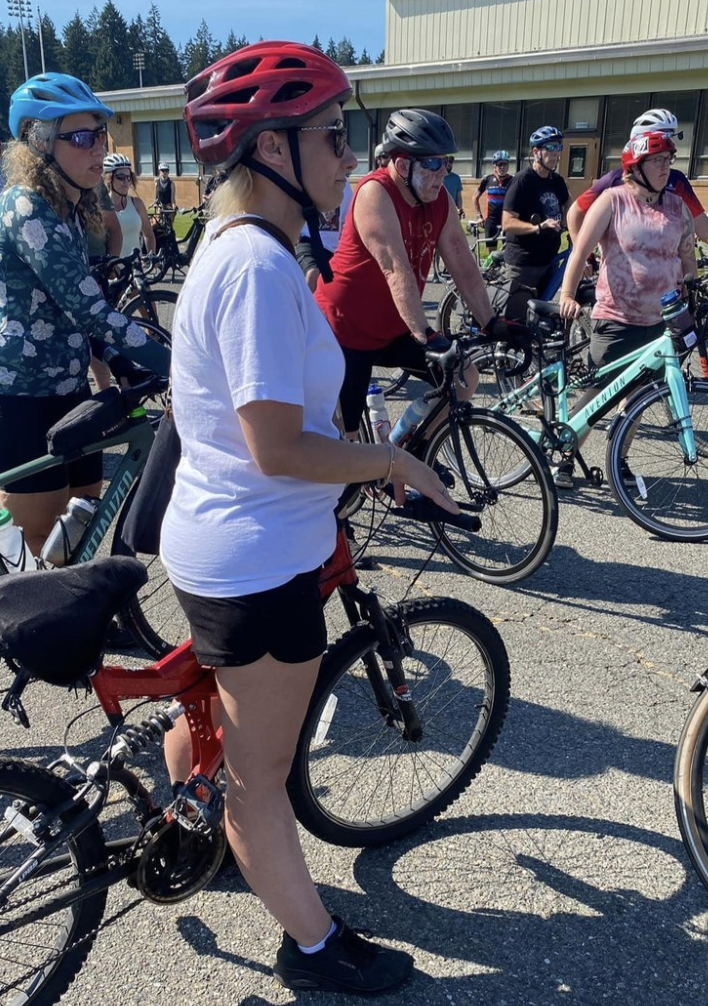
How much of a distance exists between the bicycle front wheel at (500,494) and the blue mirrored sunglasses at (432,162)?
1.14 m

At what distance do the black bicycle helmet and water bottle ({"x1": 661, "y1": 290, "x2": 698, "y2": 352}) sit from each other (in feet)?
5.26

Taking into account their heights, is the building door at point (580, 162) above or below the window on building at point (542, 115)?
below

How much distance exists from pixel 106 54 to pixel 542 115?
95.9m

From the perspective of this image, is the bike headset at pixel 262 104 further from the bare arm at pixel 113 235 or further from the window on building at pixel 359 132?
the window on building at pixel 359 132

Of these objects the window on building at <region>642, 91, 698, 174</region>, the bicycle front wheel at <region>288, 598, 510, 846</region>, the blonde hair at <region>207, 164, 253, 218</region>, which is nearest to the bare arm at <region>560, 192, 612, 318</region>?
the bicycle front wheel at <region>288, 598, 510, 846</region>

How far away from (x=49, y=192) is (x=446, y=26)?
29.5m

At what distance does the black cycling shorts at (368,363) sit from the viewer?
14.9 feet

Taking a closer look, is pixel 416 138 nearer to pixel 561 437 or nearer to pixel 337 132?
pixel 561 437

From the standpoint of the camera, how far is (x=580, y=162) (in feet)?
80.3

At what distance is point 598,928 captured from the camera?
2.44 metres

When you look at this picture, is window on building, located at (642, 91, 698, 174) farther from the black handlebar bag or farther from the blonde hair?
the blonde hair

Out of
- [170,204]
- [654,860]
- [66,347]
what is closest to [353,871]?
[654,860]

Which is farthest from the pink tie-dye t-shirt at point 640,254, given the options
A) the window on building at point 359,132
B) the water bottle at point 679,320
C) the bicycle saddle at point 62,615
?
the window on building at point 359,132

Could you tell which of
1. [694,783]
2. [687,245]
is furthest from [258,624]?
[687,245]
